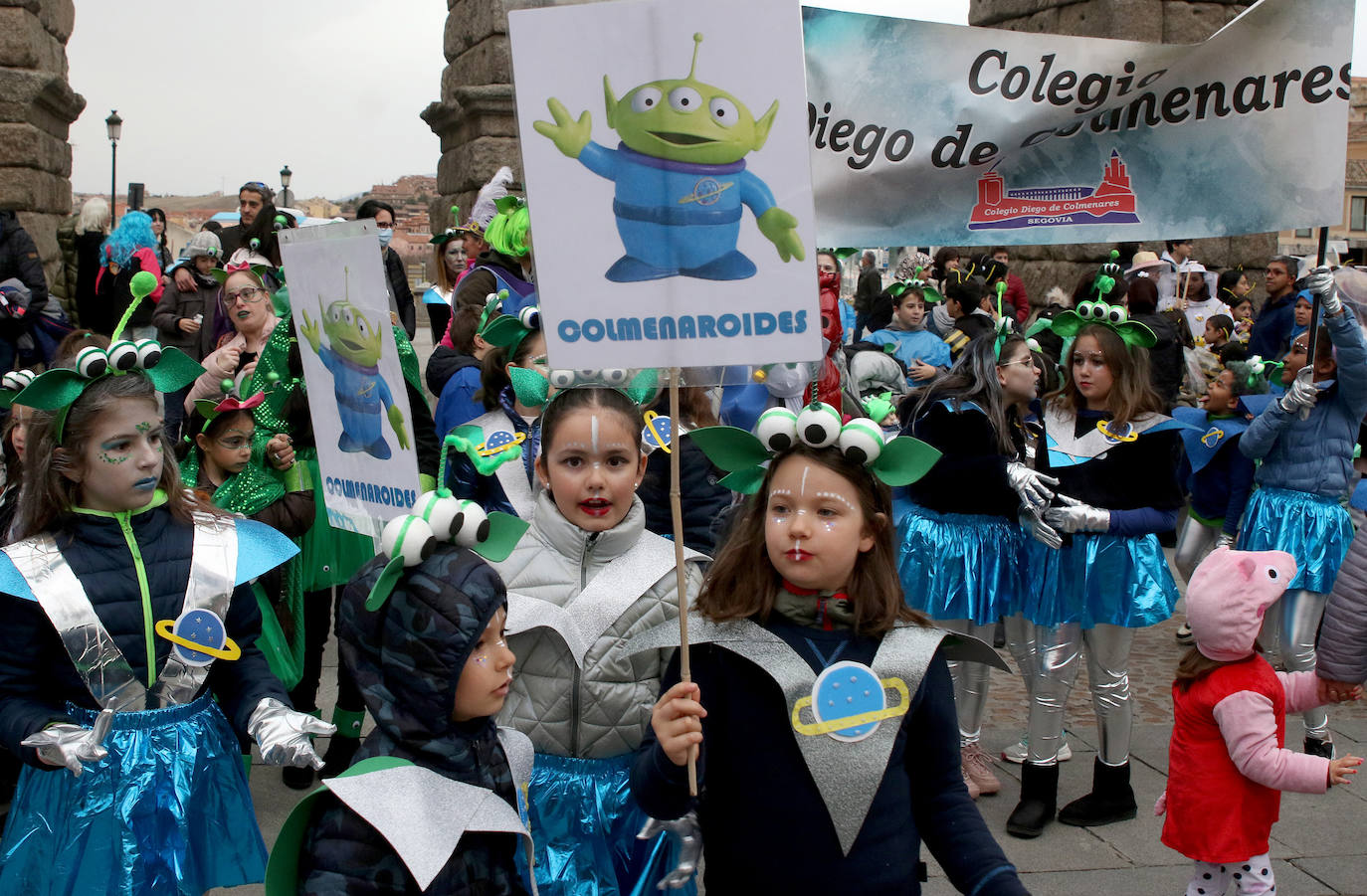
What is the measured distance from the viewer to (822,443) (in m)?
2.68

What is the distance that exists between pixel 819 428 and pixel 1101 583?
2512 millimetres

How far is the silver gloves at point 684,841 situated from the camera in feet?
8.98

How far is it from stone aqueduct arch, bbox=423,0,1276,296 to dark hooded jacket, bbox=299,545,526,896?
32.0 feet

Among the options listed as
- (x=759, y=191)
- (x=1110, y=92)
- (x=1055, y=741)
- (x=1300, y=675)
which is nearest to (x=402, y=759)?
(x=759, y=191)

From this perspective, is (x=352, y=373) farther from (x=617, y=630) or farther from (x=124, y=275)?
(x=124, y=275)

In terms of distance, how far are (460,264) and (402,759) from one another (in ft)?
26.9

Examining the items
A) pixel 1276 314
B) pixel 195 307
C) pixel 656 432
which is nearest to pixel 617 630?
pixel 656 432

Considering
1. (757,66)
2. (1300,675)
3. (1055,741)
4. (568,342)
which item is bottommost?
(1055,741)

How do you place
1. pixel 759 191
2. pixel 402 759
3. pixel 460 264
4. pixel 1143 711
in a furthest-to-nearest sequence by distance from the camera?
1. pixel 460 264
2. pixel 1143 711
3. pixel 759 191
4. pixel 402 759

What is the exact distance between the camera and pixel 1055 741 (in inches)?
191

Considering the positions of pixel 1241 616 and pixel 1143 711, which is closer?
pixel 1241 616

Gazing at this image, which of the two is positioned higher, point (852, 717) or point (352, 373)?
point (352, 373)

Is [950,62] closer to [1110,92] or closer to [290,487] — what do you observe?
[1110,92]

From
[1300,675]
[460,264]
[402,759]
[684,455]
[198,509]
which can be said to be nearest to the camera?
[402,759]
